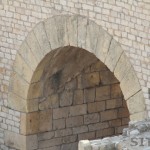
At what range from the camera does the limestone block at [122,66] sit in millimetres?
12727

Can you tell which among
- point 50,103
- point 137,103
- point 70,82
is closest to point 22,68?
point 50,103

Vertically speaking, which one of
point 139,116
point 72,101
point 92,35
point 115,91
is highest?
point 92,35

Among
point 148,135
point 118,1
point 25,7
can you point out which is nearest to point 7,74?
point 25,7

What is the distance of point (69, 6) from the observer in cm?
1348

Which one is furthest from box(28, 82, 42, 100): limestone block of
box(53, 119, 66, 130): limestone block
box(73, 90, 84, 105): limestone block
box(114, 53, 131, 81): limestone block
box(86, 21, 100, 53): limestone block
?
box(114, 53, 131, 81): limestone block

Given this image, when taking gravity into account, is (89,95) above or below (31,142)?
above

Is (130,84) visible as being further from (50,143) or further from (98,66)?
(50,143)

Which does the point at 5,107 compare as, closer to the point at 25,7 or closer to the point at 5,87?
the point at 5,87

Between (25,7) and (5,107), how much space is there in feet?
6.06

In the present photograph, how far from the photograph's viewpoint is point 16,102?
1472cm

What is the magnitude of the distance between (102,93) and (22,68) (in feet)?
5.78

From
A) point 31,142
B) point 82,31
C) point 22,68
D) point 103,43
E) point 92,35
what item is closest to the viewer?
point 103,43

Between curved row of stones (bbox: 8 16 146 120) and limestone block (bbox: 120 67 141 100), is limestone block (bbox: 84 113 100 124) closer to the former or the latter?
curved row of stones (bbox: 8 16 146 120)

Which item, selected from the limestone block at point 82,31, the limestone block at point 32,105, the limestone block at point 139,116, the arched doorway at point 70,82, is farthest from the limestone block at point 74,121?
the limestone block at point 139,116
